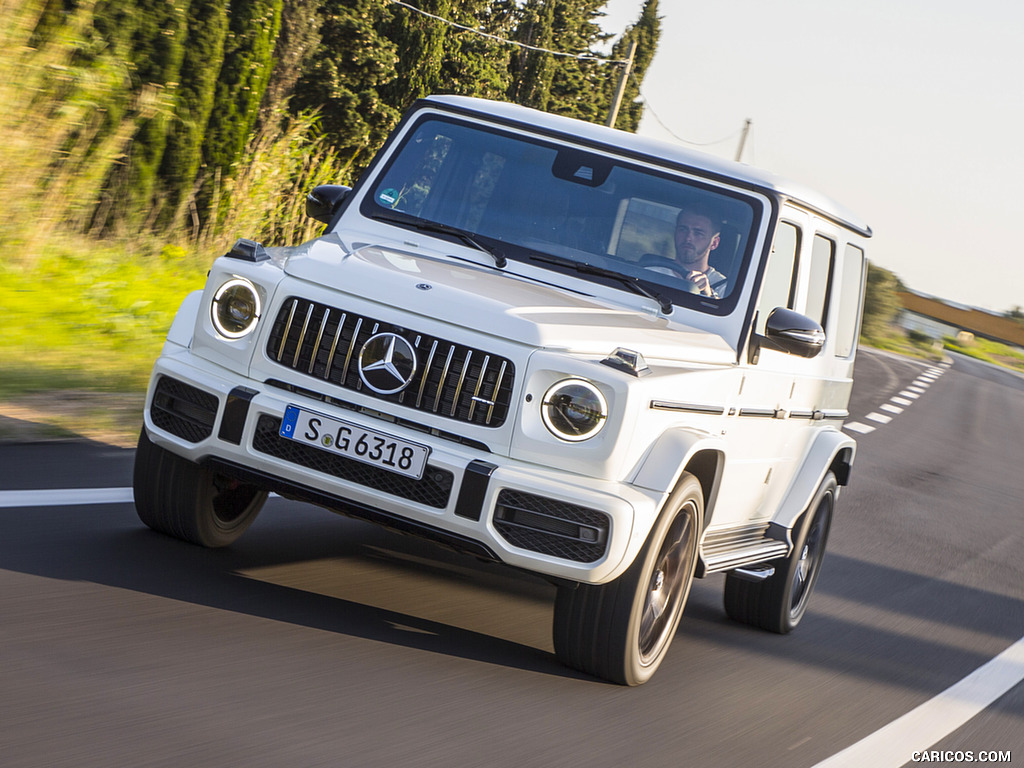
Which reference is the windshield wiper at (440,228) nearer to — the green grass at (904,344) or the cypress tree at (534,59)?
the cypress tree at (534,59)

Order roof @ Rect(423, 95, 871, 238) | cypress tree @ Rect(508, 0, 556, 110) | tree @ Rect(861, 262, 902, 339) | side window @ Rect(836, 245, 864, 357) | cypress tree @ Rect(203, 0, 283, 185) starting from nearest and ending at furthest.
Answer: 1. roof @ Rect(423, 95, 871, 238)
2. side window @ Rect(836, 245, 864, 357)
3. cypress tree @ Rect(203, 0, 283, 185)
4. cypress tree @ Rect(508, 0, 556, 110)
5. tree @ Rect(861, 262, 902, 339)

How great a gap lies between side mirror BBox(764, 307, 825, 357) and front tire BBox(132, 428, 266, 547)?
2.18 metres

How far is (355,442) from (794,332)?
1.87 meters

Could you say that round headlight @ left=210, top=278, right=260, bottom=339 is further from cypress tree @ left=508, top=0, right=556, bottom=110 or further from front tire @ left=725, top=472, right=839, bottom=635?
cypress tree @ left=508, top=0, right=556, bottom=110

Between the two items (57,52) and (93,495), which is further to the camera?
(57,52)

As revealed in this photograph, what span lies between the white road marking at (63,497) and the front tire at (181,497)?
56 centimetres

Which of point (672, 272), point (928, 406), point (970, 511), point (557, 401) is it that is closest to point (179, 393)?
point (557, 401)

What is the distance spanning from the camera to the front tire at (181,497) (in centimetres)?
472

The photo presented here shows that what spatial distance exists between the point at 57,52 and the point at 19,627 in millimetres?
7071

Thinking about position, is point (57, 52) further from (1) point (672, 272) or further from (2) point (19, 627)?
(2) point (19, 627)

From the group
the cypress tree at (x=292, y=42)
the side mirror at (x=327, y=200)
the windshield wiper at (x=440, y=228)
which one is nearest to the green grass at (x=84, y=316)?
the side mirror at (x=327, y=200)

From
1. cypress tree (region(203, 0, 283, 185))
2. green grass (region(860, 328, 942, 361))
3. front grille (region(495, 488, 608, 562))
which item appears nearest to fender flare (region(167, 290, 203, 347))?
front grille (region(495, 488, 608, 562))

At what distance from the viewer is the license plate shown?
4164mm

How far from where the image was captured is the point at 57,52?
384 inches
